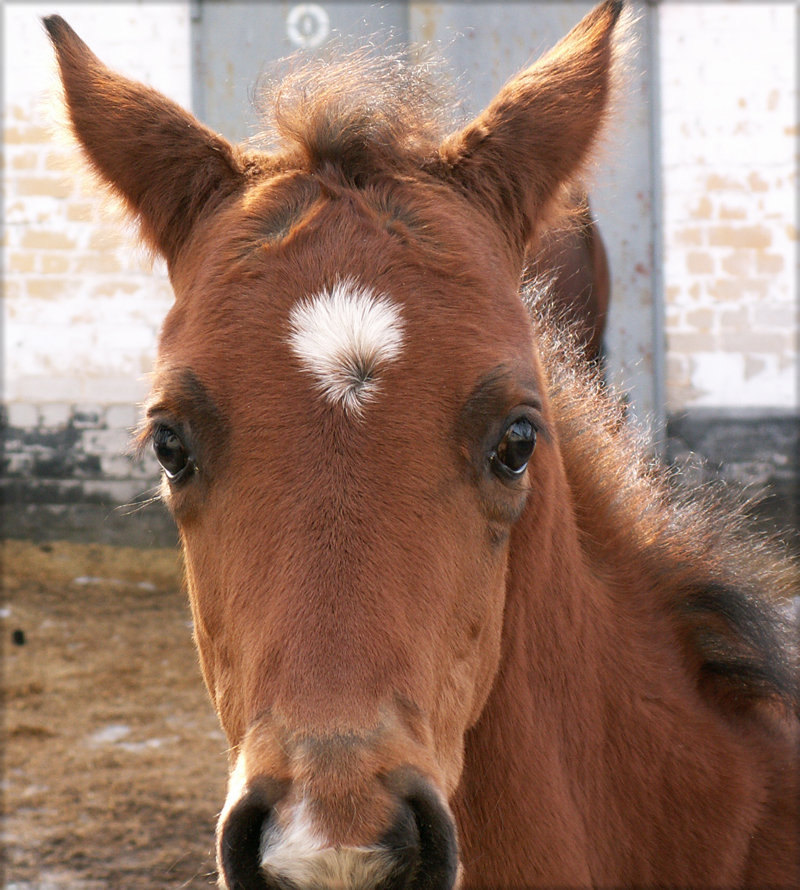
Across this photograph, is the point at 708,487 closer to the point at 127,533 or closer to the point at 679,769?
the point at 679,769

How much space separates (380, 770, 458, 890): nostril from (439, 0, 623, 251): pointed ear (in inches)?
48.4

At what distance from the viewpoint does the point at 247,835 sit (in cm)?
146

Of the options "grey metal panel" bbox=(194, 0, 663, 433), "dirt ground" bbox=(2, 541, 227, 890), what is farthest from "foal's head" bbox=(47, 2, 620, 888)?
"grey metal panel" bbox=(194, 0, 663, 433)

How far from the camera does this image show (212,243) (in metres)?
2.00

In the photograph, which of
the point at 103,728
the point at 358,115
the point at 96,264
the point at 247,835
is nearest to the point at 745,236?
the point at 96,264

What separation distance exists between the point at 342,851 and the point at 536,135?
59.2 inches

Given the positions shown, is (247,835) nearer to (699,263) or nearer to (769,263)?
(699,263)

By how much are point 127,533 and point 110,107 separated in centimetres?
660

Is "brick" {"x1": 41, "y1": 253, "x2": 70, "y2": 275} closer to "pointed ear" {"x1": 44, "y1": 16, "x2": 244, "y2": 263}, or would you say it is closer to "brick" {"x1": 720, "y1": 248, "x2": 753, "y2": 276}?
"brick" {"x1": 720, "y1": 248, "x2": 753, "y2": 276}

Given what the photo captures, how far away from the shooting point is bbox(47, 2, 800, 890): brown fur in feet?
5.09

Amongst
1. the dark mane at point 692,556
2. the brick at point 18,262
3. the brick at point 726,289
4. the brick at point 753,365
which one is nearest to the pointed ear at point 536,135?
the dark mane at point 692,556

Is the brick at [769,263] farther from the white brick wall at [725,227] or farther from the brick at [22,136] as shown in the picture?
the brick at [22,136]

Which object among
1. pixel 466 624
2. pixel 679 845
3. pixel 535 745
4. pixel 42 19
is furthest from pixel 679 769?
pixel 42 19

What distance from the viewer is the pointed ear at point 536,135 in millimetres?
2121
